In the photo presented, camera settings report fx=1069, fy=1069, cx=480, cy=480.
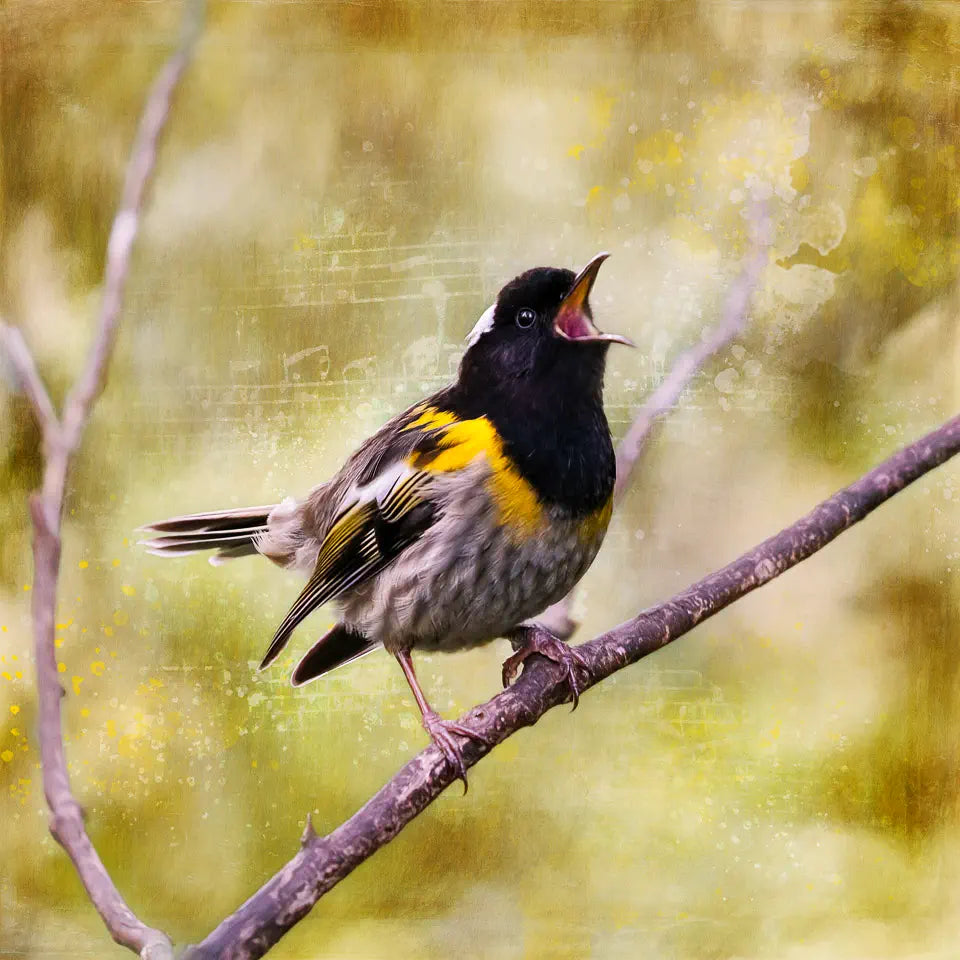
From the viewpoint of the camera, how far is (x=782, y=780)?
181cm

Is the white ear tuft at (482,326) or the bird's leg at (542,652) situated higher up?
the white ear tuft at (482,326)

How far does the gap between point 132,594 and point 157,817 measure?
38 cm

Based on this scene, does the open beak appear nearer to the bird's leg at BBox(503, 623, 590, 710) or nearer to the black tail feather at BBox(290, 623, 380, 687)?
the bird's leg at BBox(503, 623, 590, 710)

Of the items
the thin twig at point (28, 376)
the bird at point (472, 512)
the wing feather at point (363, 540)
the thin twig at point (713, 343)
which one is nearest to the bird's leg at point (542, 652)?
the bird at point (472, 512)

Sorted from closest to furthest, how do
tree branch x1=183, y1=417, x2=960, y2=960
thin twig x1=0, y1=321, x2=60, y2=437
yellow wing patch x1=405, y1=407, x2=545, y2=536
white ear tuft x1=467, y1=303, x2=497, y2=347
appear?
tree branch x1=183, y1=417, x2=960, y2=960
yellow wing patch x1=405, y1=407, x2=545, y2=536
white ear tuft x1=467, y1=303, x2=497, y2=347
thin twig x1=0, y1=321, x2=60, y2=437

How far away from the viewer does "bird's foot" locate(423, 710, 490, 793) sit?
1.58m

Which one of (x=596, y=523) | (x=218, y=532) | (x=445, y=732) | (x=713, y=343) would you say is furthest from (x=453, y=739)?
(x=713, y=343)

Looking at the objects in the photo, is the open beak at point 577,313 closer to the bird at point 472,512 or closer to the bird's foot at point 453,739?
the bird at point 472,512

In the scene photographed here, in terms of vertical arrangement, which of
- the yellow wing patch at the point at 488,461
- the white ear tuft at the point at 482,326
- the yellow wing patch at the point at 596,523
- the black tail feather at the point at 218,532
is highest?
the white ear tuft at the point at 482,326

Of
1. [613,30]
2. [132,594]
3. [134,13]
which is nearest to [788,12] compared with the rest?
[613,30]

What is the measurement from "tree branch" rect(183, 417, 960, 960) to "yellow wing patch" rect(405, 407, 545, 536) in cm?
25

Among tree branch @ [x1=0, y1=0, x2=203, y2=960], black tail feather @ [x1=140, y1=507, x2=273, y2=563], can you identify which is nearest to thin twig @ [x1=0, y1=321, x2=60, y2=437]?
tree branch @ [x1=0, y1=0, x2=203, y2=960]

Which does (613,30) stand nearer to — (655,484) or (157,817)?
(655,484)

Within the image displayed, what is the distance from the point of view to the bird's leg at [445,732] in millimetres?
1580
